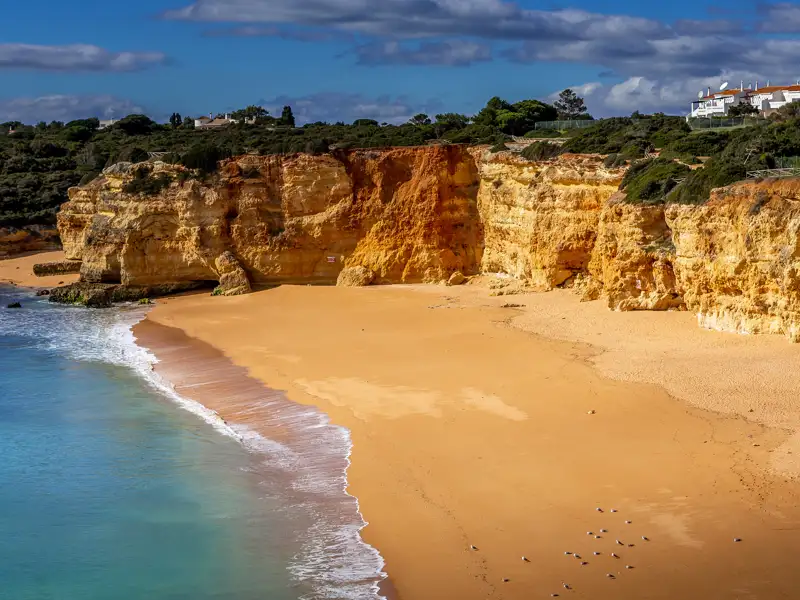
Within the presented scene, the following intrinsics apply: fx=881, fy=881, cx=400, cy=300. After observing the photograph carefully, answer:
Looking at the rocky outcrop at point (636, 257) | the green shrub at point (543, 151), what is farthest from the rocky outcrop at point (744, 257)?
the green shrub at point (543, 151)

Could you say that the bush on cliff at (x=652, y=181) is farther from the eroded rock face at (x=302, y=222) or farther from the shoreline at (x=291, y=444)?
the shoreline at (x=291, y=444)

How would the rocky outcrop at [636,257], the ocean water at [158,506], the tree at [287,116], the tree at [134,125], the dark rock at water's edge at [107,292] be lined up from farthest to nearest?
the tree at [134,125] < the tree at [287,116] < the dark rock at water's edge at [107,292] < the rocky outcrop at [636,257] < the ocean water at [158,506]

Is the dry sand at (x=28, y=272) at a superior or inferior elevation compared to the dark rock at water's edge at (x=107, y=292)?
superior

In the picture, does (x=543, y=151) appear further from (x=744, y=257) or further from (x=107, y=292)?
(x=107, y=292)

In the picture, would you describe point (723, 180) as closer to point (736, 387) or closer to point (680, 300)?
point (680, 300)

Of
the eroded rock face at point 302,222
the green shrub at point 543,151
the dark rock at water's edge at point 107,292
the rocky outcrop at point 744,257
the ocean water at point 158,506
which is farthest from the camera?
the dark rock at water's edge at point 107,292

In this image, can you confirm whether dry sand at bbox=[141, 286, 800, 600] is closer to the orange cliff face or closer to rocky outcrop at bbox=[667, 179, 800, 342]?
rocky outcrop at bbox=[667, 179, 800, 342]

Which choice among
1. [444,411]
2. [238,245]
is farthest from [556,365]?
[238,245]

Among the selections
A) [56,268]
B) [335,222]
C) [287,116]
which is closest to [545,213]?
[335,222]
